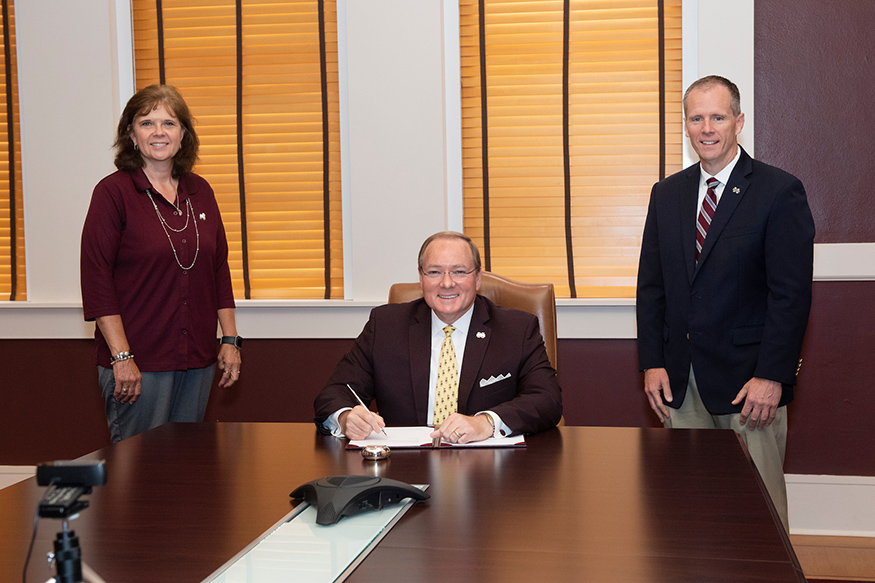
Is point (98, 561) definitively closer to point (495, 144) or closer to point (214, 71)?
point (495, 144)

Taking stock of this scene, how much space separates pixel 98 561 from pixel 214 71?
291 cm

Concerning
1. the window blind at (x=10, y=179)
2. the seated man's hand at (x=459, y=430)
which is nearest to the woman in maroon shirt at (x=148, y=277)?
→ the seated man's hand at (x=459, y=430)

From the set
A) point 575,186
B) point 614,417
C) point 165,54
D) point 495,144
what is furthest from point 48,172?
Result: point 614,417

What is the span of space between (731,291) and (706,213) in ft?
0.85

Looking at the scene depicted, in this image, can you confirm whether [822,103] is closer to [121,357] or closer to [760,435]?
[760,435]

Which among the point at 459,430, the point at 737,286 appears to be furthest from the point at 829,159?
the point at 459,430

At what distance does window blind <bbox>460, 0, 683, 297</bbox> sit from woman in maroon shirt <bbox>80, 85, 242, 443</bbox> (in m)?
1.34

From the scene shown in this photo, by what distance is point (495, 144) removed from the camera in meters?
3.54

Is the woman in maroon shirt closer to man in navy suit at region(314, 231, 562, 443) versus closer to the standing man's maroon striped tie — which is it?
man in navy suit at region(314, 231, 562, 443)

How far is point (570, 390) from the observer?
3.52 meters

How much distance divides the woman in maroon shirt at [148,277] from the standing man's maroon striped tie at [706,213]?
1.65 metres

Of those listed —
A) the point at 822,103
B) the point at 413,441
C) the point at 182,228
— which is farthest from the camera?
the point at 822,103

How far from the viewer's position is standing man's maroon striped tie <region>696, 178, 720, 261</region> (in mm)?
2496

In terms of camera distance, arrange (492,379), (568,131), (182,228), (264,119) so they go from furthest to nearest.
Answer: (264,119)
(568,131)
(182,228)
(492,379)
